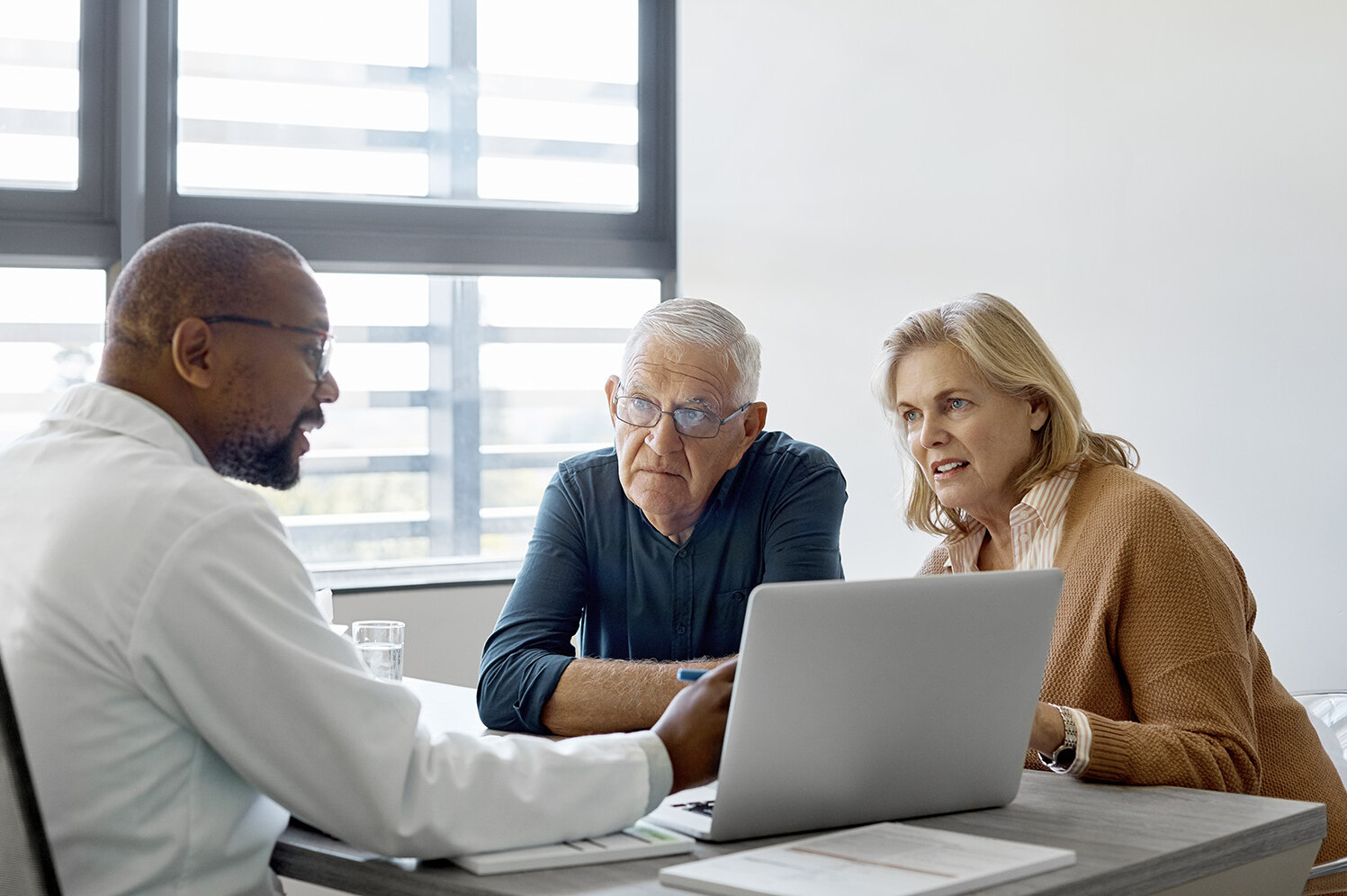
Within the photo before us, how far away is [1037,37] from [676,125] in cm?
156

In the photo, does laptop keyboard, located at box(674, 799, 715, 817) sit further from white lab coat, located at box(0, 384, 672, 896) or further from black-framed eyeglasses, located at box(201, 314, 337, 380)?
black-framed eyeglasses, located at box(201, 314, 337, 380)

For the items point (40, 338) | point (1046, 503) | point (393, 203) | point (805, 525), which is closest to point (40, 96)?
point (40, 338)

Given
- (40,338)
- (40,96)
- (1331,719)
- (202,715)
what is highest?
(40,96)

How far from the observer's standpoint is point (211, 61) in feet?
13.0

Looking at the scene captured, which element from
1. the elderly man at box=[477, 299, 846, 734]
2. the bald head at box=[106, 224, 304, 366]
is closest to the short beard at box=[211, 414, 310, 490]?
the bald head at box=[106, 224, 304, 366]

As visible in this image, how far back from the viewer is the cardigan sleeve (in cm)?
155

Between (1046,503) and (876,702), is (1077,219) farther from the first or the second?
(876,702)

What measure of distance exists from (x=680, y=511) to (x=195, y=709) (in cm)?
120

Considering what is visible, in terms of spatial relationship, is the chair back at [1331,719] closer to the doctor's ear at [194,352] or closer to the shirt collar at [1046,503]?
the shirt collar at [1046,503]

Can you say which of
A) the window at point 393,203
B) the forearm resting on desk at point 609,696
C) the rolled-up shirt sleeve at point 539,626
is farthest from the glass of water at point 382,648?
the window at point 393,203

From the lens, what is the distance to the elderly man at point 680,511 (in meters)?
2.22

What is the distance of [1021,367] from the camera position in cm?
201

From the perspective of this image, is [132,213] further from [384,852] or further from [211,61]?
[384,852]

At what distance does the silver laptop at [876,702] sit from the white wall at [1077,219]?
1.40 m
